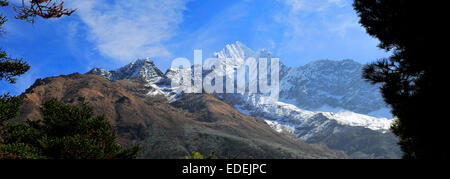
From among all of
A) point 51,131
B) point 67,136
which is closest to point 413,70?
point 67,136

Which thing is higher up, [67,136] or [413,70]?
[413,70]

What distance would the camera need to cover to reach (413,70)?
982 centimetres

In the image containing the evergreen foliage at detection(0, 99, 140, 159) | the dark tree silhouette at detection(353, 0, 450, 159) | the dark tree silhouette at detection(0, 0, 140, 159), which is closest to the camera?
the dark tree silhouette at detection(353, 0, 450, 159)

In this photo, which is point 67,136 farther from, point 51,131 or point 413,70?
point 413,70

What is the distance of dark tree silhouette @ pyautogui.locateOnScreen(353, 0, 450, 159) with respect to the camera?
834 cm

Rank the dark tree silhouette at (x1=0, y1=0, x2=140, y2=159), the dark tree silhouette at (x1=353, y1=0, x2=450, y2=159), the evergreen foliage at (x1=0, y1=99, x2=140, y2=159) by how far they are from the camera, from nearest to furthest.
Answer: the dark tree silhouette at (x1=353, y1=0, x2=450, y2=159), the dark tree silhouette at (x1=0, y1=0, x2=140, y2=159), the evergreen foliage at (x1=0, y1=99, x2=140, y2=159)

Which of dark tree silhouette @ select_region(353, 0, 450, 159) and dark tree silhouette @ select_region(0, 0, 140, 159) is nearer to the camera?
dark tree silhouette @ select_region(353, 0, 450, 159)

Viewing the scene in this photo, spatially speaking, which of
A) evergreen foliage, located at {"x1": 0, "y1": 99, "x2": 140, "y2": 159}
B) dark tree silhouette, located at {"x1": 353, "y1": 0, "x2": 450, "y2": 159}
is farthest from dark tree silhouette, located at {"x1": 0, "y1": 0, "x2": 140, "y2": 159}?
dark tree silhouette, located at {"x1": 353, "y1": 0, "x2": 450, "y2": 159}

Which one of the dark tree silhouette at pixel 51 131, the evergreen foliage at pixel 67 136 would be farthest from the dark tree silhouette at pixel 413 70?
the evergreen foliage at pixel 67 136

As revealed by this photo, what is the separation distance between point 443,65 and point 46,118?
31044 millimetres

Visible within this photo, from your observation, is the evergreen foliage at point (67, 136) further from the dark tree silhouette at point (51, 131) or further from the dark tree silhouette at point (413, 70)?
the dark tree silhouette at point (413, 70)

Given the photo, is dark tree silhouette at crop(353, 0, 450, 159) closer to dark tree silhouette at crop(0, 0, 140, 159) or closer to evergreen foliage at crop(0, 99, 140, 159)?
dark tree silhouette at crop(0, 0, 140, 159)
